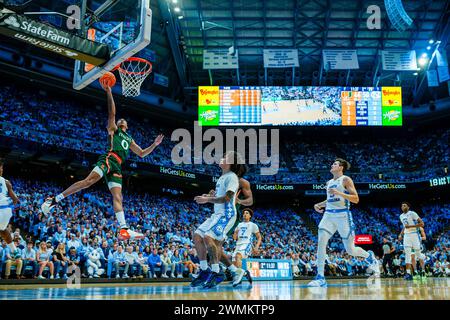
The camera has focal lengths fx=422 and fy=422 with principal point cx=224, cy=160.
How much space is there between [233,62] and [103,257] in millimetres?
15965

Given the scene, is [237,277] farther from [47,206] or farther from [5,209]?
[5,209]

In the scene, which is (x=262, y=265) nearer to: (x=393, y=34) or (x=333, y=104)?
(x=333, y=104)

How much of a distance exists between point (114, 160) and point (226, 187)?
2.32m

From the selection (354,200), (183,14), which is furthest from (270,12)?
(354,200)

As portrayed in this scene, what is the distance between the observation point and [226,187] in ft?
20.2

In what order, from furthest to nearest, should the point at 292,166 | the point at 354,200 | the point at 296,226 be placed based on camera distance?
the point at 292,166, the point at 296,226, the point at 354,200

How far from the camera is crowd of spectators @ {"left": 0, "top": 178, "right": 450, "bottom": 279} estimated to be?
12.8 metres

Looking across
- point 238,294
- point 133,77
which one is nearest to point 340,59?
point 133,77

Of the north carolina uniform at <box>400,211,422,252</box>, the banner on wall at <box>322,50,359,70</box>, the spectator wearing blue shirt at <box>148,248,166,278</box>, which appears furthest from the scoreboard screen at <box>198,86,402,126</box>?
the north carolina uniform at <box>400,211,422,252</box>

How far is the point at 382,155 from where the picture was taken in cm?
3309

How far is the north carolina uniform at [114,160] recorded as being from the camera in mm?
7203

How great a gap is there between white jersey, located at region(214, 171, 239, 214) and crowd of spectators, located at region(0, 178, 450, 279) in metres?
7.66

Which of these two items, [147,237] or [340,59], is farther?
[340,59]

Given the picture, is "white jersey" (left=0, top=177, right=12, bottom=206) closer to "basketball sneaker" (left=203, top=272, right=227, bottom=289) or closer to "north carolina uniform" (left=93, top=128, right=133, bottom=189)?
"north carolina uniform" (left=93, top=128, right=133, bottom=189)
